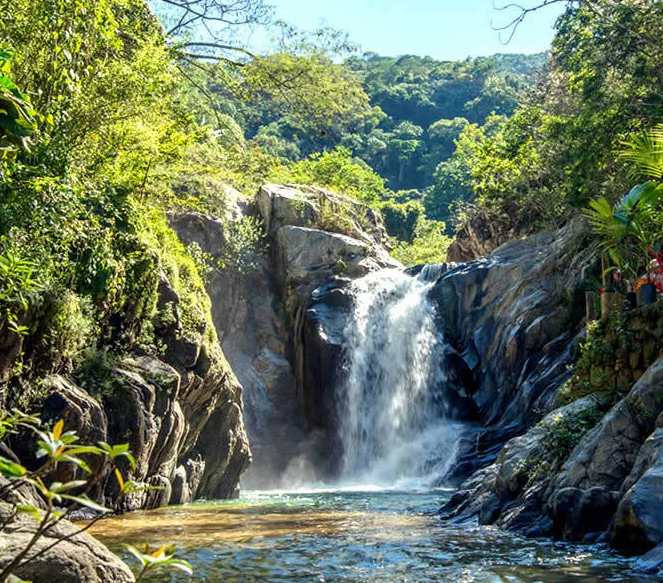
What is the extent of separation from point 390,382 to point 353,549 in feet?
46.4

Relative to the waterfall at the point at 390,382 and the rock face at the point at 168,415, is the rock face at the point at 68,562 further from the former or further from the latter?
the waterfall at the point at 390,382

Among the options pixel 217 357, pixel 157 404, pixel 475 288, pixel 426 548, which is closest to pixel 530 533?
pixel 426 548

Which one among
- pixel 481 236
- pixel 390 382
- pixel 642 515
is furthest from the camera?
pixel 481 236

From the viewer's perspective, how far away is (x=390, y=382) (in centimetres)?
2131

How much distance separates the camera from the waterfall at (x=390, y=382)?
787 inches

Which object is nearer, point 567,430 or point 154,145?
point 567,430

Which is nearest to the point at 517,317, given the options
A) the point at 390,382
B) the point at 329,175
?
the point at 390,382

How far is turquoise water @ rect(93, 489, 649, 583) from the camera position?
19.2 feet

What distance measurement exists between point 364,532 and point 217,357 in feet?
20.9

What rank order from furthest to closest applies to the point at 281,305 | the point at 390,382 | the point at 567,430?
the point at 281,305, the point at 390,382, the point at 567,430

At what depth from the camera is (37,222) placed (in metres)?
7.75

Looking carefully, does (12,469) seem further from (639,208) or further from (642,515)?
(639,208)

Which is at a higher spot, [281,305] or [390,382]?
[281,305]

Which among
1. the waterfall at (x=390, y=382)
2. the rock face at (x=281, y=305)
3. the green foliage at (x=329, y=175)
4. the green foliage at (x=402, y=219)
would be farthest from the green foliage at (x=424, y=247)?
the waterfall at (x=390, y=382)
